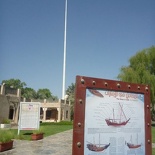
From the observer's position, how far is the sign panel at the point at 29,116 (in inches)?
599

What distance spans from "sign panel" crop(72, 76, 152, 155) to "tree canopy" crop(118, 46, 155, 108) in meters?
24.1

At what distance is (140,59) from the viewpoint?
29812 millimetres

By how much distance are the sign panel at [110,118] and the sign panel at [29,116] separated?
38.8 ft

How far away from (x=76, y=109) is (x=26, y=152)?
6799 millimetres

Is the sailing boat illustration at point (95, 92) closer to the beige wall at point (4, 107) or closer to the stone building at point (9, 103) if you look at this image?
the stone building at point (9, 103)

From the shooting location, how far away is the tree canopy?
27844 mm

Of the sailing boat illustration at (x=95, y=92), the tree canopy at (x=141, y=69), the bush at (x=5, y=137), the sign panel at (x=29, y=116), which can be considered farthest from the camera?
the tree canopy at (x=141, y=69)

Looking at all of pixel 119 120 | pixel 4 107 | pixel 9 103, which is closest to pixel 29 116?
pixel 119 120

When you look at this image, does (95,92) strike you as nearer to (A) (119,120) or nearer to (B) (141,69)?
(A) (119,120)

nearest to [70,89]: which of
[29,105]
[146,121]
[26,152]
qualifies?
[29,105]

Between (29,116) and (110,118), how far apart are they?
1229cm

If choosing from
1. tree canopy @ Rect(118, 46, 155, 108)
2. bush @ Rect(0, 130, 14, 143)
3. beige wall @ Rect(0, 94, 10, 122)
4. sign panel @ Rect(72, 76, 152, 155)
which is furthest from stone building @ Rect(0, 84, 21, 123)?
sign panel @ Rect(72, 76, 152, 155)

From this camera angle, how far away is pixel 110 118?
12.6ft

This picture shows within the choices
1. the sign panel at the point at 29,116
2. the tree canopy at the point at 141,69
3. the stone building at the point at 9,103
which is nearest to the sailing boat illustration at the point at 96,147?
the sign panel at the point at 29,116
